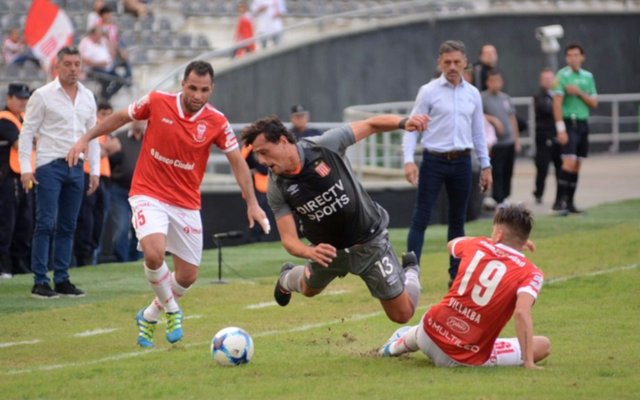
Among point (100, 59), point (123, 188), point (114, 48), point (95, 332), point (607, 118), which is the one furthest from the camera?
point (607, 118)

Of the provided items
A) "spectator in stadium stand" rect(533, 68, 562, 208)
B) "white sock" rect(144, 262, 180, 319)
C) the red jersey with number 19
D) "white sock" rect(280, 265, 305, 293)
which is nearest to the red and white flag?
"spectator in stadium stand" rect(533, 68, 562, 208)

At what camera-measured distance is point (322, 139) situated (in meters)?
9.54

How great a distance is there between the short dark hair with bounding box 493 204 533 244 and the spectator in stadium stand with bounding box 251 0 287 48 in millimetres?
20258

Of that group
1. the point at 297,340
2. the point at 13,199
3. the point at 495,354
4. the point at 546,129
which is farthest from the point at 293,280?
the point at 546,129

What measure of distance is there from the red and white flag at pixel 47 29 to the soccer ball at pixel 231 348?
13.2 m

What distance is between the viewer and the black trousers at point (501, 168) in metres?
20.8

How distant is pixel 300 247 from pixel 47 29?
45.4 feet

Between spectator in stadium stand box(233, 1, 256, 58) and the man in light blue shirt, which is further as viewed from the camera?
spectator in stadium stand box(233, 1, 256, 58)

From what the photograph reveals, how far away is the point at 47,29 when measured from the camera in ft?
72.3

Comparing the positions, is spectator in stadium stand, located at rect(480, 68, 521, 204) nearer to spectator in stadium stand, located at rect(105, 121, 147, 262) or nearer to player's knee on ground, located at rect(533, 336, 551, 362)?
spectator in stadium stand, located at rect(105, 121, 147, 262)

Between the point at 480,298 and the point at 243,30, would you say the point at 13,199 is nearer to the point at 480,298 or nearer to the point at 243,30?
the point at 480,298

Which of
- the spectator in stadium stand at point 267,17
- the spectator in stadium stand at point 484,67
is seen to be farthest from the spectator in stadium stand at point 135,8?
the spectator in stadium stand at point 484,67

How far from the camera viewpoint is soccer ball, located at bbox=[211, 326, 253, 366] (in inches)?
375

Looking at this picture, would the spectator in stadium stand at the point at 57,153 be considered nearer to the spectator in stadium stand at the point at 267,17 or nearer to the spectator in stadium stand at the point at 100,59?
the spectator in stadium stand at the point at 100,59
